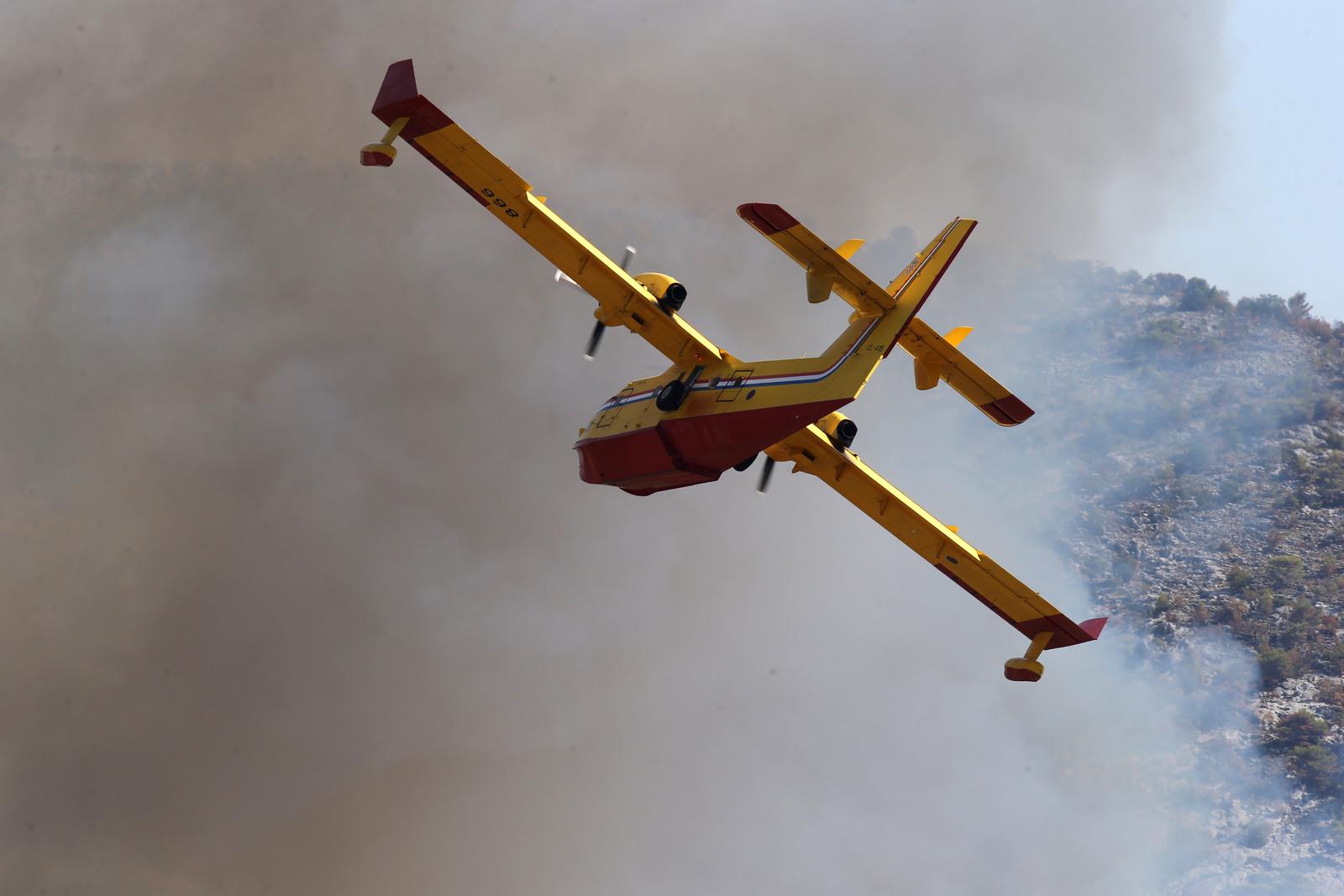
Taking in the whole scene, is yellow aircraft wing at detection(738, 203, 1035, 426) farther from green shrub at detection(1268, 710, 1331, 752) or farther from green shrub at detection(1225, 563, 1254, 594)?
green shrub at detection(1225, 563, 1254, 594)

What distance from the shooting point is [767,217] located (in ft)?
91.5

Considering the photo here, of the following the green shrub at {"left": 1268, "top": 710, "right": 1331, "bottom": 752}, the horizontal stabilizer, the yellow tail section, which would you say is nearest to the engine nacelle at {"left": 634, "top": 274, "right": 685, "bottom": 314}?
the yellow tail section

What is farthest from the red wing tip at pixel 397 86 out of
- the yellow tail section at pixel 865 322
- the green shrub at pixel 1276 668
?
the green shrub at pixel 1276 668

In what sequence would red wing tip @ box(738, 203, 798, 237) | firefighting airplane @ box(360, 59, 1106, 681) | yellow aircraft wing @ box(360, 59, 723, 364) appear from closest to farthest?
1. red wing tip @ box(738, 203, 798, 237)
2. firefighting airplane @ box(360, 59, 1106, 681)
3. yellow aircraft wing @ box(360, 59, 723, 364)

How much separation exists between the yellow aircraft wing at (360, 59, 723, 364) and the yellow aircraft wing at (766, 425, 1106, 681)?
14.3ft

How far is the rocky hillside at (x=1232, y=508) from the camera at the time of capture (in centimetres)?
6044

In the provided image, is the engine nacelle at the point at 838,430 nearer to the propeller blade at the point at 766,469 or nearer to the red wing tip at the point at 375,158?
the propeller blade at the point at 766,469

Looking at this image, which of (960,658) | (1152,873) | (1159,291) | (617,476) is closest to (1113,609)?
(960,658)

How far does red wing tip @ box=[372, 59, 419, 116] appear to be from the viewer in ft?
101

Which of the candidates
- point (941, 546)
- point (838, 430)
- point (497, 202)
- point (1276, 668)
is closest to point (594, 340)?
point (497, 202)

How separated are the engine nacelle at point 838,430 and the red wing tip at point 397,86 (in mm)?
12432

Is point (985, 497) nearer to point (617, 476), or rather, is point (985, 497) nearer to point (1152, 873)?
point (1152, 873)

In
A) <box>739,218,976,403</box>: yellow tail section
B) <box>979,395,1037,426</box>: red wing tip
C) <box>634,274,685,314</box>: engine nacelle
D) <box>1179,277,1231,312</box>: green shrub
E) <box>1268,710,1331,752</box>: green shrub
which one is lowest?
<box>739,218,976,403</box>: yellow tail section

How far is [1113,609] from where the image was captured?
71938 millimetres
